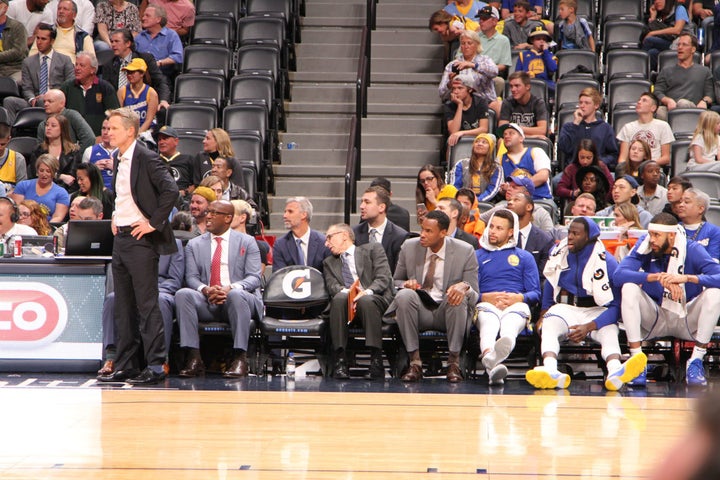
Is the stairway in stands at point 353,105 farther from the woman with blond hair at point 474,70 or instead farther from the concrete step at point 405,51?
the woman with blond hair at point 474,70

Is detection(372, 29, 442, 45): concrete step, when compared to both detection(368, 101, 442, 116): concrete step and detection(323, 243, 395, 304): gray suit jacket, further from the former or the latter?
detection(323, 243, 395, 304): gray suit jacket

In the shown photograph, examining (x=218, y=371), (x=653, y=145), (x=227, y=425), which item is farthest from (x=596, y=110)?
(x=227, y=425)

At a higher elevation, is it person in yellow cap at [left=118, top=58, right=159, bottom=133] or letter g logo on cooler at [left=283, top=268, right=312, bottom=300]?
person in yellow cap at [left=118, top=58, right=159, bottom=133]

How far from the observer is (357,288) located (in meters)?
7.33

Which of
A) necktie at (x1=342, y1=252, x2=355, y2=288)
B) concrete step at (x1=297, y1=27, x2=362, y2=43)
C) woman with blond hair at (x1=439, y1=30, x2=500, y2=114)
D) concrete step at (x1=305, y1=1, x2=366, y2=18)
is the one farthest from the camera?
concrete step at (x1=305, y1=1, x2=366, y2=18)

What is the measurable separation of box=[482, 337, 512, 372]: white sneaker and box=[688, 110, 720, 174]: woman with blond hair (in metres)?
3.36

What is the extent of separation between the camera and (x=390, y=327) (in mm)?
7336

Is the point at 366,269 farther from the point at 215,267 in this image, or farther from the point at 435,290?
the point at 215,267

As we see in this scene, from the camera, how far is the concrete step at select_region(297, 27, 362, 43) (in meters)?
12.3

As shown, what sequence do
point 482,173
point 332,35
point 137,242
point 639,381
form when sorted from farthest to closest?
point 332,35 < point 482,173 < point 639,381 < point 137,242

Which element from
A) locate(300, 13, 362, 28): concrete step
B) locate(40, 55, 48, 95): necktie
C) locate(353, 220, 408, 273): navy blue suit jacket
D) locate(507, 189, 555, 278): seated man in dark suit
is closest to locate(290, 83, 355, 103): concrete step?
locate(300, 13, 362, 28): concrete step

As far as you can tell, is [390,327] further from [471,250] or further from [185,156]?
[185,156]

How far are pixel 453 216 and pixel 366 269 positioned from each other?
31.9 inches

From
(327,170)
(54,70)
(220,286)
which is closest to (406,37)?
(327,170)
